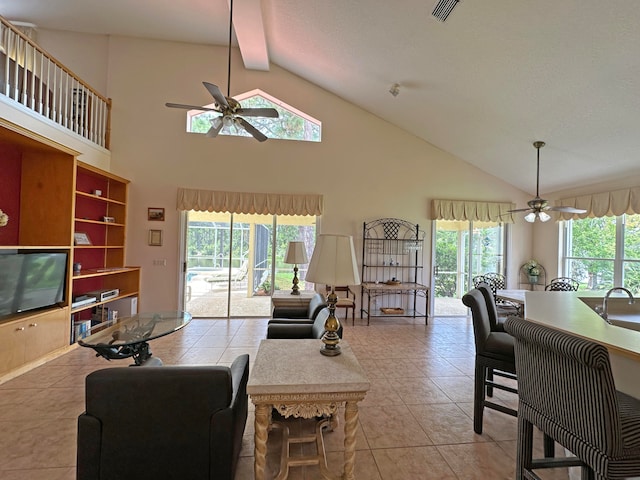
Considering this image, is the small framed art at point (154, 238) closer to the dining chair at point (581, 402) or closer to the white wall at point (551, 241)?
the dining chair at point (581, 402)

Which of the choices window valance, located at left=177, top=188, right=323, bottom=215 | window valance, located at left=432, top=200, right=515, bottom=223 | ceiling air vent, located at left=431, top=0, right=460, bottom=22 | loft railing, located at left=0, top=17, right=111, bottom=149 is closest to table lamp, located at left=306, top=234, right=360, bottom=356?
ceiling air vent, located at left=431, top=0, right=460, bottom=22

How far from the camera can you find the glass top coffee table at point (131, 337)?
2.44 metres

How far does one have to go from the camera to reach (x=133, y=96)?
17.2 ft

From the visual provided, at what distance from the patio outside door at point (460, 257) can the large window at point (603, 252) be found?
1.14 m

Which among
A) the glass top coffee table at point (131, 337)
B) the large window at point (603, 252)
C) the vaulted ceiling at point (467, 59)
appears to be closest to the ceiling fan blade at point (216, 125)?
the vaulted ceiling at point (467, 59)

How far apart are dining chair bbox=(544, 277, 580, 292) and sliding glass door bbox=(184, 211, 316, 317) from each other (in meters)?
4.49

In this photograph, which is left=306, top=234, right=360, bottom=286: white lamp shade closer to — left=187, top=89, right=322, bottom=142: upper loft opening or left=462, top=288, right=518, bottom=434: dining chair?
left=462, top=288, right=518, bottom=434: dining chair

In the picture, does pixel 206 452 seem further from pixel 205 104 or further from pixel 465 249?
pixel 465 249

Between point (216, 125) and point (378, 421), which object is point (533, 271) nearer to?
point (378, 421)

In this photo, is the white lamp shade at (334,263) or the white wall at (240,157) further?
the white wall at (240,157)

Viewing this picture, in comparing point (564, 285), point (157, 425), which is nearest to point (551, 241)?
point (564, 285)

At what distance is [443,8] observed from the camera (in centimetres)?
286

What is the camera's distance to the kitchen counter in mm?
1432

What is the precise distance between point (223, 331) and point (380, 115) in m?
4.91
